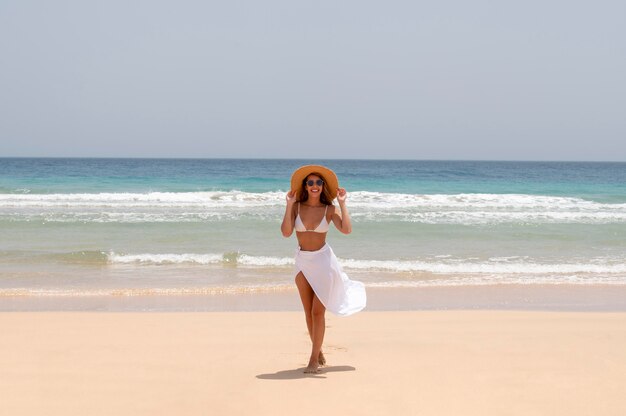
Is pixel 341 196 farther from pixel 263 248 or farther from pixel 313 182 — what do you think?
pixel 263 248

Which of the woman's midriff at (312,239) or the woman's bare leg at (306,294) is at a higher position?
the woman's midriff at (312,239)

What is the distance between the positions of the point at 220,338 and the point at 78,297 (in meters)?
3.32

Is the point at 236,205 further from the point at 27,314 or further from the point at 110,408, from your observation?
the point at 110,408

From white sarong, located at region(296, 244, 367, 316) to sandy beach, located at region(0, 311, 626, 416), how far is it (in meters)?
0.52

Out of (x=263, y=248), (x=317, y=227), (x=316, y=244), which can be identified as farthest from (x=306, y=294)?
(x=263, y=248)

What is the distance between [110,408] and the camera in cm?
443

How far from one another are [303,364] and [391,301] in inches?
135

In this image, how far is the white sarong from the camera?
5.24m

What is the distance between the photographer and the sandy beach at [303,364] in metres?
4.56

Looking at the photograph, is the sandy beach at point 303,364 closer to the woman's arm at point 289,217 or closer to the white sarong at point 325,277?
the white sarong at point 325,277

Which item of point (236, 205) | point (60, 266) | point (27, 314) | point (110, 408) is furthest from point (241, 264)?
point (236, 205)

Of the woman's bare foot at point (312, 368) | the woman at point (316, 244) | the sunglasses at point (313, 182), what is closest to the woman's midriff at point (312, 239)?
the woman at point (316, 244)

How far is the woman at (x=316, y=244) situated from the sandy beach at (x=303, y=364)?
0.48 metres

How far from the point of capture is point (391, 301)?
29.2ft
